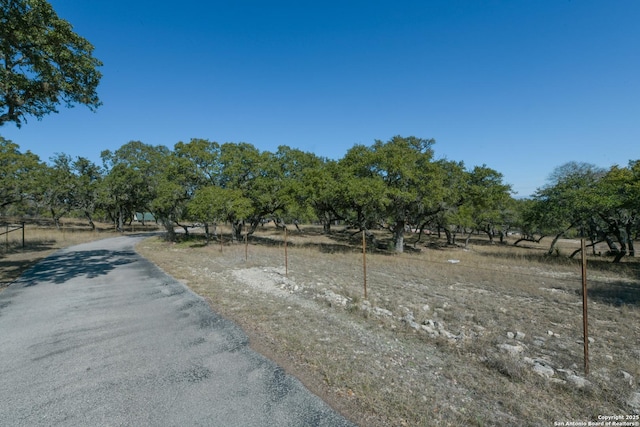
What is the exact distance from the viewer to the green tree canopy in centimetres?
812

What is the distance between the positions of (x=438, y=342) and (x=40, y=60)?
13.8m

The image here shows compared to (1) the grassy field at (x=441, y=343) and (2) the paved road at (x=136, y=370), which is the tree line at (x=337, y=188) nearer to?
(1) the grassy field at (x=441, y=343)

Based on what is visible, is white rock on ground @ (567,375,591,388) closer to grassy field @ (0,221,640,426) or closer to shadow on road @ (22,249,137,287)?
grassy field @ (0,221,640,426)

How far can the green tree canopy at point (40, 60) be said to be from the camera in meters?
8.12

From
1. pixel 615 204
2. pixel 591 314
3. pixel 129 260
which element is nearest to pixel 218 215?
pixel 129 260

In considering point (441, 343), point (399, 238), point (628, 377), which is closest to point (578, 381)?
point (628, 377)

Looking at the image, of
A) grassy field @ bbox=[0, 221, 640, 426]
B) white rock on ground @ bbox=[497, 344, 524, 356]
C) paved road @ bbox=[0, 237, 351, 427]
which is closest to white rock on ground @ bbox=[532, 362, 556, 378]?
grassy field @ bbox=[0, 221, 640, 426]

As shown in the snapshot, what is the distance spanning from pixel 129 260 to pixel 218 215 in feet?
23.1

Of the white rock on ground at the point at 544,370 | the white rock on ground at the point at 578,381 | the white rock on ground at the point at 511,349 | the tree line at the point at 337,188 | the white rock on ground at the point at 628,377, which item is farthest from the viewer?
the tree line at the point at 337,188

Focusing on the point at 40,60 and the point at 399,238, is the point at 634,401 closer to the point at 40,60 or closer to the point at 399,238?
the point at 40,60

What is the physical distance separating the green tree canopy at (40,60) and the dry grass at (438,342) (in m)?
7.83

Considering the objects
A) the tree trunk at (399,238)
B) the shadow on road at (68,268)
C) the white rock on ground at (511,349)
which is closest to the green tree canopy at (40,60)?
the shadow on road at (68,268)

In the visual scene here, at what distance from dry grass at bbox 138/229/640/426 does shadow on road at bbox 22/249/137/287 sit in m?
3.90

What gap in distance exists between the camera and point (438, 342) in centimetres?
554
